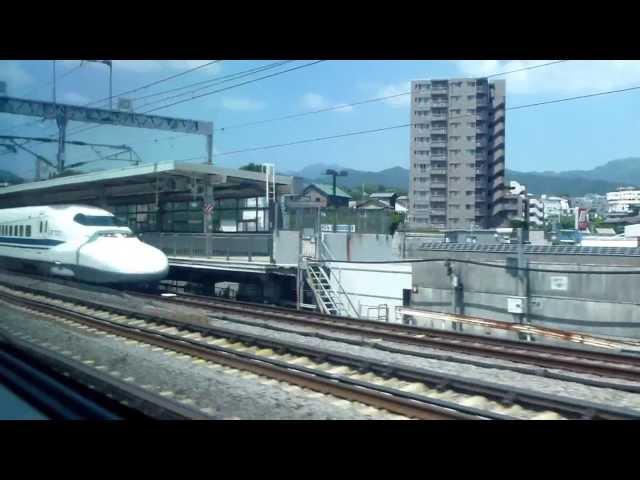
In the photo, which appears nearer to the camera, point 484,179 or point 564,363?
point 564,363

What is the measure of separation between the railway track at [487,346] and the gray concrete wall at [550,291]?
2970 millimetres

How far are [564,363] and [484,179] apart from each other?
18.9m

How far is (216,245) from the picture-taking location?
58.7 ft

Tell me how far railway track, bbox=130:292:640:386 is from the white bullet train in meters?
1.97

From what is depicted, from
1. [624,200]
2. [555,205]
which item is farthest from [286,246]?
[555,205]

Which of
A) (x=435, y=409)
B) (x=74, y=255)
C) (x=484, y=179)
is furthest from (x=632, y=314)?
Answer: (x=484, y=179)

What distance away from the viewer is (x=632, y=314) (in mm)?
11719

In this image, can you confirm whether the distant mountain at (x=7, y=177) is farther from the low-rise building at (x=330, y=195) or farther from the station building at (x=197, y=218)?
the low-rise building at (x=330, y=195)

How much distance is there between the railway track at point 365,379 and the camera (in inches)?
233

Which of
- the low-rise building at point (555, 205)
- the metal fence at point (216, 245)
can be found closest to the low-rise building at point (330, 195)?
the metal fence at point (216, 245)

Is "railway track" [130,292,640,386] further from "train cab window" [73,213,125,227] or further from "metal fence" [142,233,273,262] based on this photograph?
"train cab window" [73,213,125,227]

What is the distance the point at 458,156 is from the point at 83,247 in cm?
1699

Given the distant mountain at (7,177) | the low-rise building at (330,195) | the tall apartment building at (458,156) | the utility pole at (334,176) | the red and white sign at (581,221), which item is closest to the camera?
the distant mountain at (7,177)
